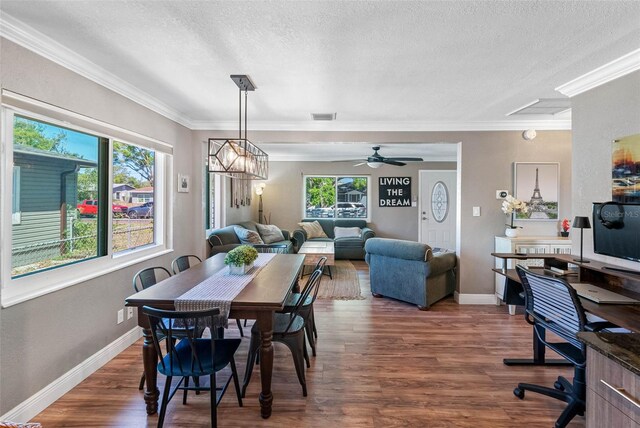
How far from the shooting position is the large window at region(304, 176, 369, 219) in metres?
8.02

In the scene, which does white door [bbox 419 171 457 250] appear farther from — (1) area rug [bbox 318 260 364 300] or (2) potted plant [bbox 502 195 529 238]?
(2) potted plant [bbox 502 195 529 238]

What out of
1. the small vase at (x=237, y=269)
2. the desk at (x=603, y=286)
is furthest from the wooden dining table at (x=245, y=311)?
the desk at (x=603, y=286)

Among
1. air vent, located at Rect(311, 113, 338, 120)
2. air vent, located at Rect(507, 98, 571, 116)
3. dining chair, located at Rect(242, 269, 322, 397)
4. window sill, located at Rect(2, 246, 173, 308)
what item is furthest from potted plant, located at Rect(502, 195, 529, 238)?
window sill, located at Rect(2, 246, 173, 308)

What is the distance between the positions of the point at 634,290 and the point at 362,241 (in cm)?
507

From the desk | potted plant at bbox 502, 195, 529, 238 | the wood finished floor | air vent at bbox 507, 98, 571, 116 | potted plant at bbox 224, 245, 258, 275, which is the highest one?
air vent at bbox 507, 98, 571, 116

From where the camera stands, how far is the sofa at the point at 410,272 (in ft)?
12.9

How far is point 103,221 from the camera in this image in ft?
9.08

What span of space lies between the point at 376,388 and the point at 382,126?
314 centimetres

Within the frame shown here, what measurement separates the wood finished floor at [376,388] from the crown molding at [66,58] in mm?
2382

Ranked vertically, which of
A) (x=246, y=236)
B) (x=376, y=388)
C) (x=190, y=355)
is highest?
(x=246, y=236)

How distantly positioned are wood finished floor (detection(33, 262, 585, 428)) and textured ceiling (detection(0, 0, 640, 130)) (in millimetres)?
2455

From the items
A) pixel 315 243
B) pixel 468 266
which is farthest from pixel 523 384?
pixel 315 243

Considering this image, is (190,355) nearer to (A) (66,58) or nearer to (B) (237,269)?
(B) (237,269)

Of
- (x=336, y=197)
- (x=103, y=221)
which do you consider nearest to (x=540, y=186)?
(x=336, y=197)
